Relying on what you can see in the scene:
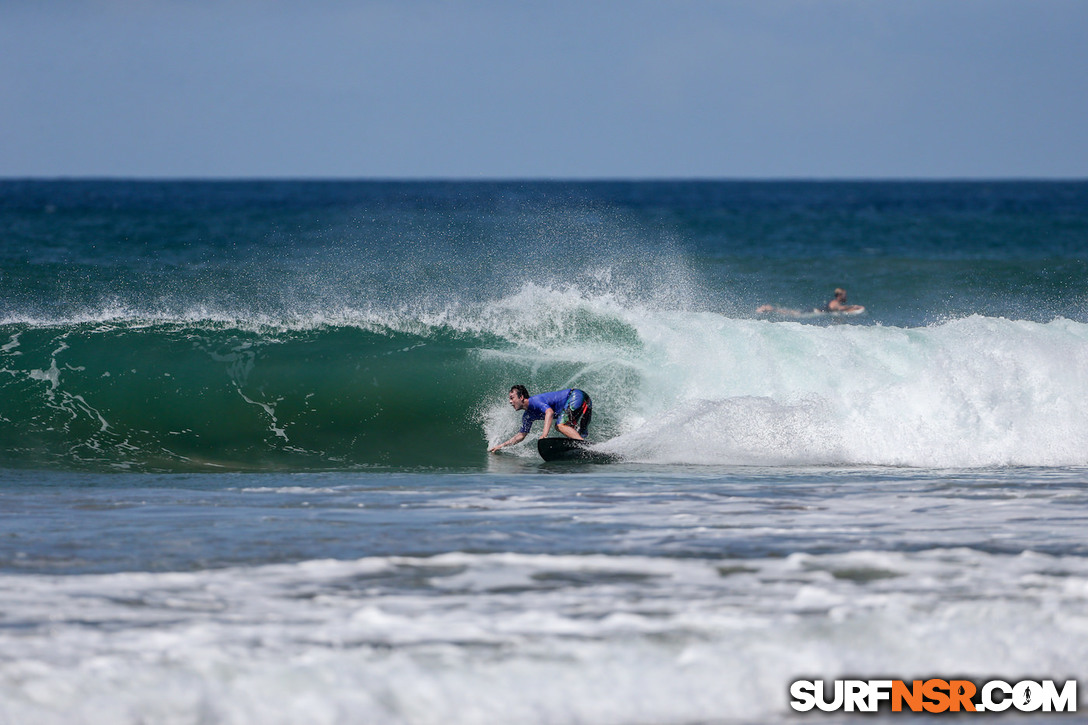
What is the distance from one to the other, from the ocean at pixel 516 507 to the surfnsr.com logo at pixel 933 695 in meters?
0.08

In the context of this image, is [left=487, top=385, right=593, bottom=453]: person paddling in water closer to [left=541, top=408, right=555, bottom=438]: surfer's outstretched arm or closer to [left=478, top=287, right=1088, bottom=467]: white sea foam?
[left=541, top=408, right=555, bottom=438]: surfer's outstretched arm

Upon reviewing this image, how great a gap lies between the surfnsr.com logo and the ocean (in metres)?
0.08

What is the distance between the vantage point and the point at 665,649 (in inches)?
185

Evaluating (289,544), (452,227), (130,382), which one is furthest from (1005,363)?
(452,227)

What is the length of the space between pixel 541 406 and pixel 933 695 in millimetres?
6836

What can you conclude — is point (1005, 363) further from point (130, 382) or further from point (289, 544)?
point (130, 382)

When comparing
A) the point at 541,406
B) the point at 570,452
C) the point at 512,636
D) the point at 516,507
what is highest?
the point at 541,406

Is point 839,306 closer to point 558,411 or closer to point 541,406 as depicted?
point 558,411

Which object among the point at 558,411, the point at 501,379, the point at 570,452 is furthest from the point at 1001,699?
the point at 501,379

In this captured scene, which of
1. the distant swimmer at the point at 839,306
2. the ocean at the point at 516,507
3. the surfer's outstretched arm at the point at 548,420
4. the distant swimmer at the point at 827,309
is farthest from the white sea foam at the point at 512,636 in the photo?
the distant swimmer at the point at 839,306

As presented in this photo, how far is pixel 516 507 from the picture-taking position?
7746 mm

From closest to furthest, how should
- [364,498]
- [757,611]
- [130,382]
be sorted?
[757,611], [364,498], [130,382]

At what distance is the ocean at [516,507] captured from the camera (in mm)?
4508

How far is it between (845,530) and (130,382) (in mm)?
9363
